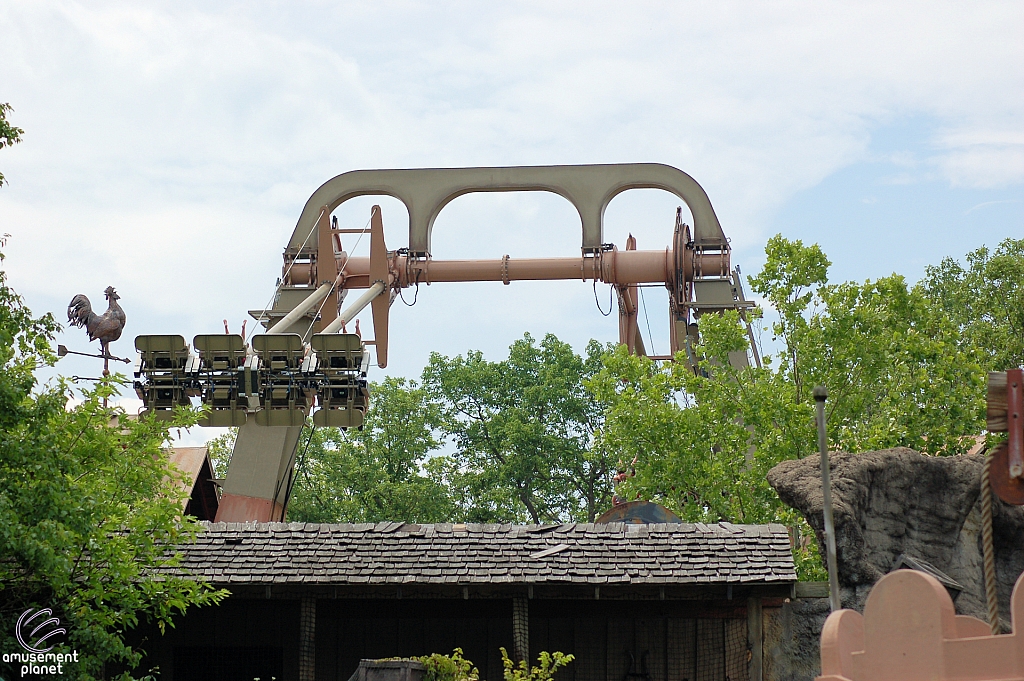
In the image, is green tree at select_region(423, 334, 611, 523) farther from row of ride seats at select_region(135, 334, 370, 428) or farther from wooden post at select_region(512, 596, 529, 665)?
wooden post at select_region(512, 596, 529, 665)

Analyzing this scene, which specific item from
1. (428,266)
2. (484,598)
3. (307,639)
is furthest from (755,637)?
(428,266)

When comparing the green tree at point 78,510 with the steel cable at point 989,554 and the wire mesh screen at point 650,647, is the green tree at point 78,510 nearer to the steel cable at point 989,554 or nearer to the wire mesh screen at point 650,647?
the wire mesh screen at point 650,647

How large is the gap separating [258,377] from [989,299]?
20753mm

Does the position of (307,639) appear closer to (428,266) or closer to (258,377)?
(258,377)

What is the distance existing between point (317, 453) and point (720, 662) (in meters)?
24.5

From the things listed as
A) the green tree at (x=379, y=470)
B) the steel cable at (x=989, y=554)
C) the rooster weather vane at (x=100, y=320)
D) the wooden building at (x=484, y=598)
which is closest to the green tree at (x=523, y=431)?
the green tree at (x=379, y=470)

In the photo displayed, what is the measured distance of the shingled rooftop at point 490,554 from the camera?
490 inches

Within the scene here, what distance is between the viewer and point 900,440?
60.5ft

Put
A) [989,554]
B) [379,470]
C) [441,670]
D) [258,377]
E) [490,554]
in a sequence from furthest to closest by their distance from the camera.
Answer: [379,470] → [258,377] → [490,554] → [441,670] → [989,554]

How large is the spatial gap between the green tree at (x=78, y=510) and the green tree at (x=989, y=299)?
21078 mm

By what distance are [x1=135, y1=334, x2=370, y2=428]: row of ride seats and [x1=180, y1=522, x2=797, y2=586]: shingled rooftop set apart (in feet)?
10.6

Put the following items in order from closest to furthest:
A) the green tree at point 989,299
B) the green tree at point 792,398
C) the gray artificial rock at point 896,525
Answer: the gray artificial rock at point 896,525 → the green tree at point 792,398 → the green tree at point 989,299

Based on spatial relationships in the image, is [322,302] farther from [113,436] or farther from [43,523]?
[43,523]

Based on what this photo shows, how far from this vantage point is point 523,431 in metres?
35.6
